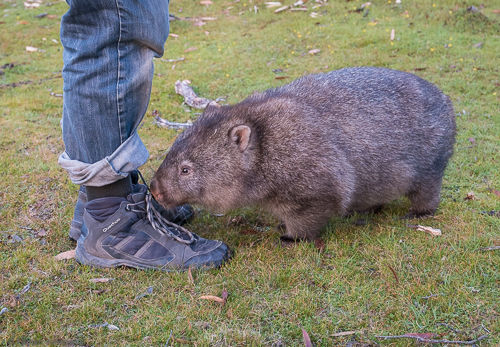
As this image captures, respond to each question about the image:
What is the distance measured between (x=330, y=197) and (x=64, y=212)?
86.5 inches

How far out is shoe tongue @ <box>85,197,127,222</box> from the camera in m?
3.14

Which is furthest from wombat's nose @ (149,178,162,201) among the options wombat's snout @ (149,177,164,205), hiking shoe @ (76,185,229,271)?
hiking shoe @ (76,185,229,271)

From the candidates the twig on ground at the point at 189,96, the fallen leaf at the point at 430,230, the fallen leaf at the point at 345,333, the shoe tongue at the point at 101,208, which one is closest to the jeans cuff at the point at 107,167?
the shoe tongue at the point at 101,208

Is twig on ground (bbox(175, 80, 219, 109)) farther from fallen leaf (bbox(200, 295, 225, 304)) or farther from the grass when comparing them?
fallen leaf (bbox(200, 295, 225, 304))

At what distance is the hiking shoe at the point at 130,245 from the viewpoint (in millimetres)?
3137

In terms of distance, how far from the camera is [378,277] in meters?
3.03

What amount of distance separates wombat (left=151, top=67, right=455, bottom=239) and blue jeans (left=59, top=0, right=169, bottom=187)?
546mm

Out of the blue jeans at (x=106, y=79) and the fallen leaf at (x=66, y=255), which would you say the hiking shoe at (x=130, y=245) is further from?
the blue jeans at (x=106, y=79)

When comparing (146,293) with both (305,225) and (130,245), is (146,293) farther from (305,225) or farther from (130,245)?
(305,225)

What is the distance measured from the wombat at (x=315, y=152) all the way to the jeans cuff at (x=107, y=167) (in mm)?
451

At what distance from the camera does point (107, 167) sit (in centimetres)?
299

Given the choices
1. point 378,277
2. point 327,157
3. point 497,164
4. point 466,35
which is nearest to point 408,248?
point 378,277

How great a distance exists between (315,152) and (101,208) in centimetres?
154

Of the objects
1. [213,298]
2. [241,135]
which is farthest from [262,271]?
[241,135]
